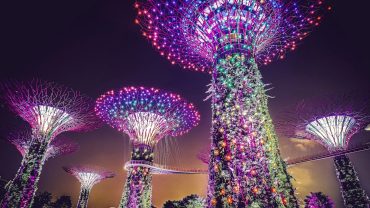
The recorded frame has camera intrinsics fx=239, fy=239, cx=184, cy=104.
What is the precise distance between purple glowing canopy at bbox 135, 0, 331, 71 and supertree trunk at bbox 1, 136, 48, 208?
1166 cm

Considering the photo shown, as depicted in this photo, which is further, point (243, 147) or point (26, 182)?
point (26, 182)

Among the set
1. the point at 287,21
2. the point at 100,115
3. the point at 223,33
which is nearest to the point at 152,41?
the point at 223,33

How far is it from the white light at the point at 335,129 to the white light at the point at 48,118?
20.5 meters

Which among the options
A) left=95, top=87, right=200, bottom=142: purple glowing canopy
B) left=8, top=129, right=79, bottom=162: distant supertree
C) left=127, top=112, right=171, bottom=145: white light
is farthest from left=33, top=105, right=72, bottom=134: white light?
left=8, top=129, right=79, bottom=162: distant supertree

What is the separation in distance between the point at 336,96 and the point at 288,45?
7.99 meters

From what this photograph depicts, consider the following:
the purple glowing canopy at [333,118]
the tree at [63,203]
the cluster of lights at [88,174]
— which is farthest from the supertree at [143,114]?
the tree at [63,203]

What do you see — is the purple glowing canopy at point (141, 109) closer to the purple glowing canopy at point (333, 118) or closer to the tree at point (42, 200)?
the purple glowing canopy at point (333, 118)

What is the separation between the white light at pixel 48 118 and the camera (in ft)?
59.3

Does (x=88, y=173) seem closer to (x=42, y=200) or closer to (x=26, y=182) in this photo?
(x=42, y=200)

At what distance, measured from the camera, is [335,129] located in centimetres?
1850

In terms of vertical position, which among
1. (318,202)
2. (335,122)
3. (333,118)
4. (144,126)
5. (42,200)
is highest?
(144,126)

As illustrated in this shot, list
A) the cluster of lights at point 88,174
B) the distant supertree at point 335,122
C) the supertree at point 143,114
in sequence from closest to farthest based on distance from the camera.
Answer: the distant supertree at point 335,122
the supertree at point 143,114
the cluster of lights at point 88,174

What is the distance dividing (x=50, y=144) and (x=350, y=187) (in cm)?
2882

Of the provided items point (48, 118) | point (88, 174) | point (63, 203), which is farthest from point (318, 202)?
point (63, 203)
